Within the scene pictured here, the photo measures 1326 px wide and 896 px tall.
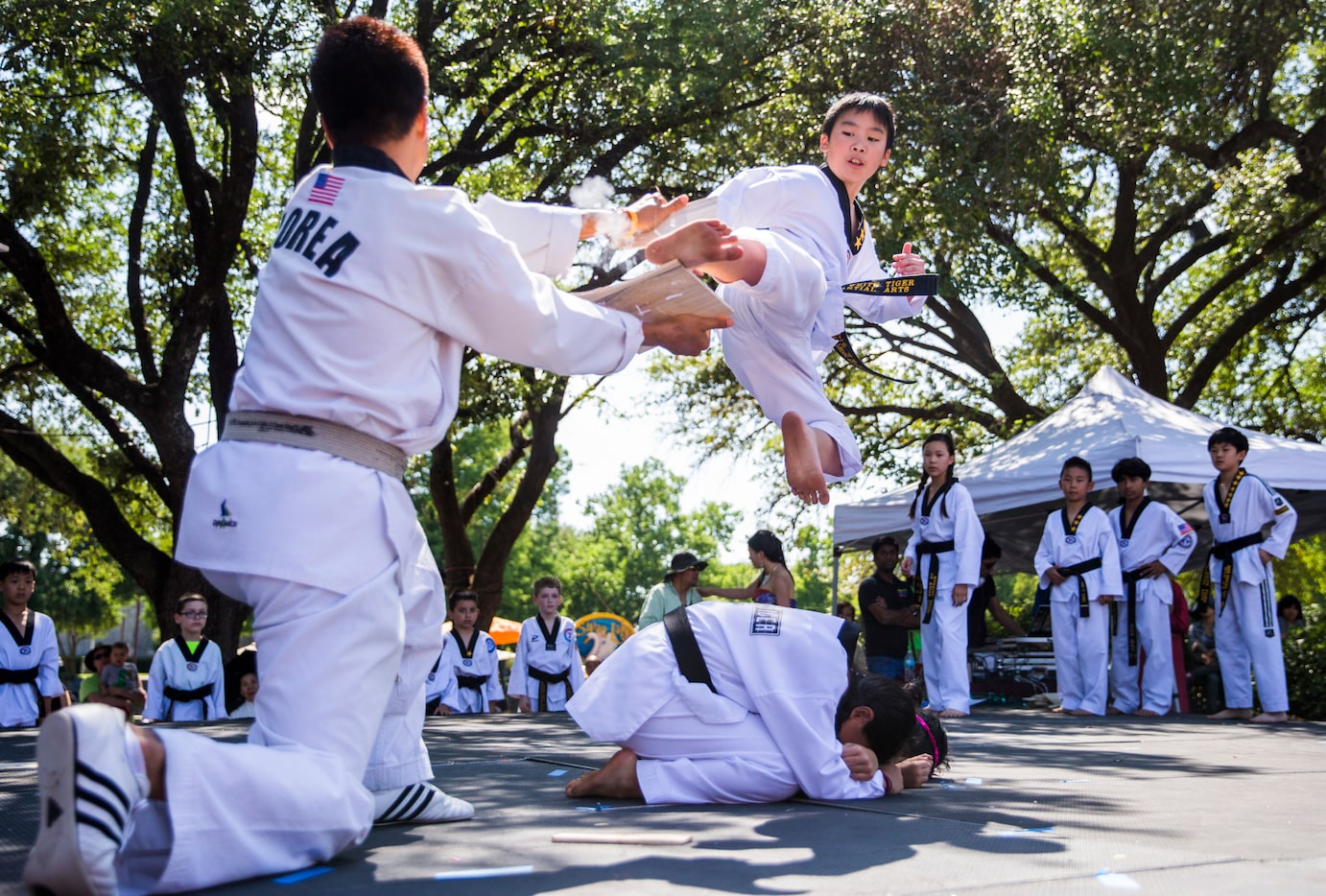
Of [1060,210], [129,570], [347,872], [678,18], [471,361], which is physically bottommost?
[347,872]

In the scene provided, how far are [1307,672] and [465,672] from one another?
6561 mm

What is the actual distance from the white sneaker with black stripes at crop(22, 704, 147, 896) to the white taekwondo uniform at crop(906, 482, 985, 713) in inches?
258

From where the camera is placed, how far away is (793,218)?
4121 mm

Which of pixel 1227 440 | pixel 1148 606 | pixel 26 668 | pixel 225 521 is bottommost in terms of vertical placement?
pixel 26 668

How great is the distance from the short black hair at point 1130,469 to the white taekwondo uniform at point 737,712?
6.00 m

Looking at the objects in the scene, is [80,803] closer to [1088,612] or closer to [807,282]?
[807,282]

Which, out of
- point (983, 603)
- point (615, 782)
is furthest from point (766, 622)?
point (983, 603)

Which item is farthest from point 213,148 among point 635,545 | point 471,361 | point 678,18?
point 635,545

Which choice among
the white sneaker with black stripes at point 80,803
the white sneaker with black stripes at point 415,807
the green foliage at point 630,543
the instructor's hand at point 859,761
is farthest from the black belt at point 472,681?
the green foliage at point 630,543

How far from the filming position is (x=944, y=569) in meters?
8.02

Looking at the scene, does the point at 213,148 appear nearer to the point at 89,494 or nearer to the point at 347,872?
the point at 89,494

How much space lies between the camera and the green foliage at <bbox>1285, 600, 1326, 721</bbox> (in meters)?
9.05

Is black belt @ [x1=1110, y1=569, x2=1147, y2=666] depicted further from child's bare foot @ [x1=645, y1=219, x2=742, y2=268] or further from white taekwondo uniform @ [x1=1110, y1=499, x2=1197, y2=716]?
child's bare foot @ [x1=645, y1=219, x2=742, y2=268]

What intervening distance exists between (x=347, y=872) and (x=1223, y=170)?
12848 mm
